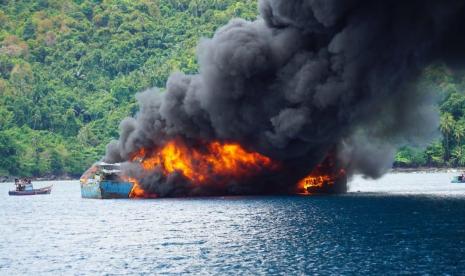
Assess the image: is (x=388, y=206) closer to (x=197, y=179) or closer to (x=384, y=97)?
(x=384, y=97)

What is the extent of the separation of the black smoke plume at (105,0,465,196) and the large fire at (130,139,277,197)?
6.55ft

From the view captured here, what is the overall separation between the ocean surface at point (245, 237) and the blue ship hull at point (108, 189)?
32.2ft

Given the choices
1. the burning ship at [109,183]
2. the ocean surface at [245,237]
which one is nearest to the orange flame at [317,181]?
the ocean surface at [245,237]

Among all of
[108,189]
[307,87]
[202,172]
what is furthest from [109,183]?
[307,87]

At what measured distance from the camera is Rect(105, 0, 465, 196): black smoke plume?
385 feet

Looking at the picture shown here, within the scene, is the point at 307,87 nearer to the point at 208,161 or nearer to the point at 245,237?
the point at 208,161

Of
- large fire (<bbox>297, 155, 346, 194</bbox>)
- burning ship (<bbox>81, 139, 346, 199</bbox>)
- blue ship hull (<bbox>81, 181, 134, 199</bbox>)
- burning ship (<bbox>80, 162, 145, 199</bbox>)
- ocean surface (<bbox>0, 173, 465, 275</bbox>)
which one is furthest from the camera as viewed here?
blue ship hull (<bbox>81, 181, 134, 199</bbox>)

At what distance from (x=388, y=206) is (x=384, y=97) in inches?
627

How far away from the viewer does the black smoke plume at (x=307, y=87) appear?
117 metres

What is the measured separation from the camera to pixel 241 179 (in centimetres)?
14350

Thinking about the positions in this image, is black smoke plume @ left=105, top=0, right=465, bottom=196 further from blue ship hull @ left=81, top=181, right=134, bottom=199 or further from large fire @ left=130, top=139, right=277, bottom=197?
blue ship hull @ left=81, top=181, right=134, bottom=199

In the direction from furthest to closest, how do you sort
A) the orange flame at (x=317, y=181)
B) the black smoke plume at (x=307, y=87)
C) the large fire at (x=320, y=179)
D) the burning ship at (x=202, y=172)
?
the orange flame at (x=317, y=181) < the large fire at (x=320, y=179) < the burning ship at (x=202, y=172) < the black smoke plume at (x=307, y=87)

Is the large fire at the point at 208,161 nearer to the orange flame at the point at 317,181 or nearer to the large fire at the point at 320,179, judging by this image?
the large fire at the point at 320,179

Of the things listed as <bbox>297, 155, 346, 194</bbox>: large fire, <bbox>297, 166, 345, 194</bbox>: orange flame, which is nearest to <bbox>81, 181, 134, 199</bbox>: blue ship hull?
<bbox>297, 166, 345, 194</bbox>: orange flame
